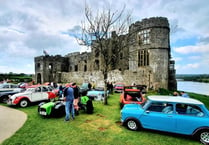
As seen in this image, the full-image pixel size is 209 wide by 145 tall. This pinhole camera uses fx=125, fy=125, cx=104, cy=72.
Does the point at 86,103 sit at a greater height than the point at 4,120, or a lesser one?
greater

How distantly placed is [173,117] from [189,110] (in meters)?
0.63

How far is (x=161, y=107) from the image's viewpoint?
481 cm

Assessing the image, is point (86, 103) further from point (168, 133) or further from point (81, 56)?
point (81, 56)

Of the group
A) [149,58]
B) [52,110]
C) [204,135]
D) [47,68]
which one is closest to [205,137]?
[204,135]

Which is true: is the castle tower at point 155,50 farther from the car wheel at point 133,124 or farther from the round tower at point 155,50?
the car wheel at point 133,124

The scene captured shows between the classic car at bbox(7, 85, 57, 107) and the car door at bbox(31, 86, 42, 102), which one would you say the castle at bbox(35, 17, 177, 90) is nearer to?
the classic car at bbox(7, 85, 57, 107)

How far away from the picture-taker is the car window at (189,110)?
4391 mm

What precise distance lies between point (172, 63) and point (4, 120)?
20836 mm

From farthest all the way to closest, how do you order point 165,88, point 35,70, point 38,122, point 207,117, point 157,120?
1. point 35,70
2. point 165,88
3. point 38,122
4. point 157,120
5. point 207,117

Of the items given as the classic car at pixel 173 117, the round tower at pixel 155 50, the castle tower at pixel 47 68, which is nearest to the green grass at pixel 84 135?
the classic car at pixel 173 117

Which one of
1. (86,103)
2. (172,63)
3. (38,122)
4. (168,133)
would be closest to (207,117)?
Answer: (168,133)

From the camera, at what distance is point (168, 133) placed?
5.02 m

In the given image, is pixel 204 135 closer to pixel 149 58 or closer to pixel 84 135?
pixel 84 135

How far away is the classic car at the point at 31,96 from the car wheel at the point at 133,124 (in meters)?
7.28
